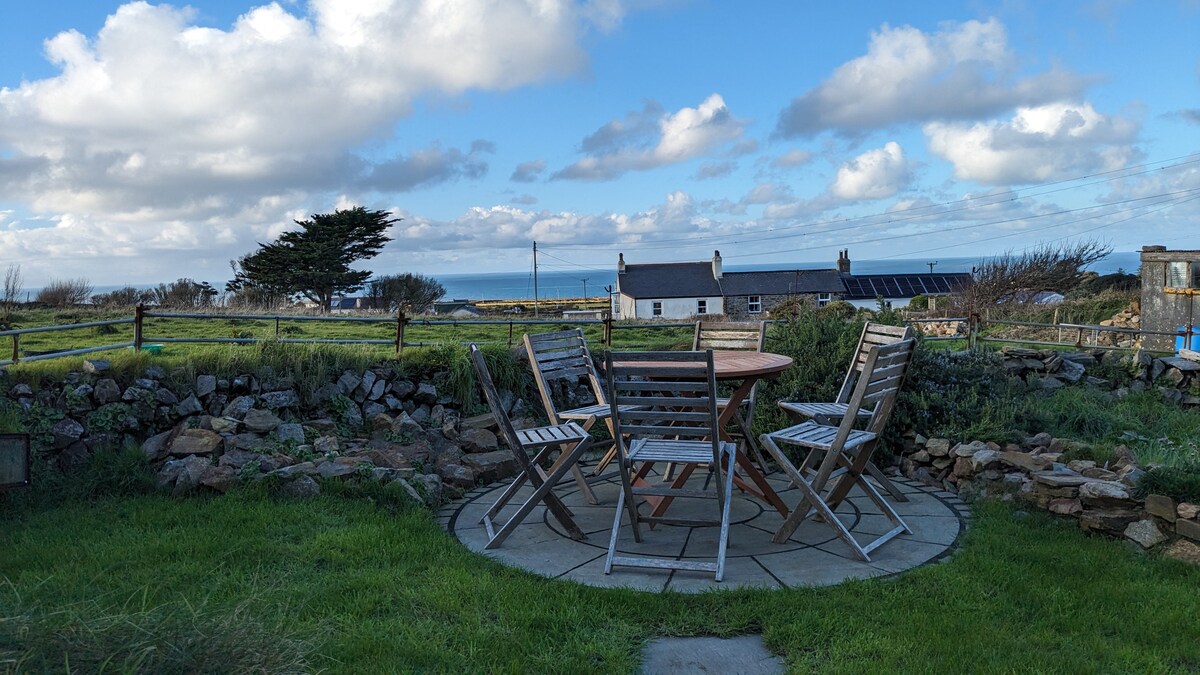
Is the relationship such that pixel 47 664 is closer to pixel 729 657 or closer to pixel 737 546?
pixel 729 657

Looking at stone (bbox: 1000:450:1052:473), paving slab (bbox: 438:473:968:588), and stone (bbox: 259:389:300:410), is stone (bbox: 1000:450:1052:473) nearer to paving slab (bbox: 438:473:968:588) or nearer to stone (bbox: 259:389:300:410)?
paving slab (bbox: 438:473:968:588)

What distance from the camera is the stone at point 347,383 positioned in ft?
23.7

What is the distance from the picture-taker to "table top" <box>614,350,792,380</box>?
483cm

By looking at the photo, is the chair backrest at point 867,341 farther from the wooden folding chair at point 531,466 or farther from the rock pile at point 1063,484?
the wooden folding chair at point 531,466

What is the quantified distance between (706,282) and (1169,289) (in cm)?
2799

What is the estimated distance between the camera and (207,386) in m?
6.75

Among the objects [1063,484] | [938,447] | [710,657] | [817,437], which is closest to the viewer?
[710,657]

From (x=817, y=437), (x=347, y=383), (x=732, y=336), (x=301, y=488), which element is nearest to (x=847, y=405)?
(x=817, y=437)

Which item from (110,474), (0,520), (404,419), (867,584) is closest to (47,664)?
(867,584)

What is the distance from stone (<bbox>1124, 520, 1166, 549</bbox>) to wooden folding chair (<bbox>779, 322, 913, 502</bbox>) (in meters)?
1.30

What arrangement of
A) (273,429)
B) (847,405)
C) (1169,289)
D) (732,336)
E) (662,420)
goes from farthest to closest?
(1169,289) < (732,336) < (273,429) < (847,405) < (662,420)

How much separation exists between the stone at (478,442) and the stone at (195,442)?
182 cm

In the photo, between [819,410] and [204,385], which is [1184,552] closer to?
[819,410]

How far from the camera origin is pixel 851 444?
176 inches
